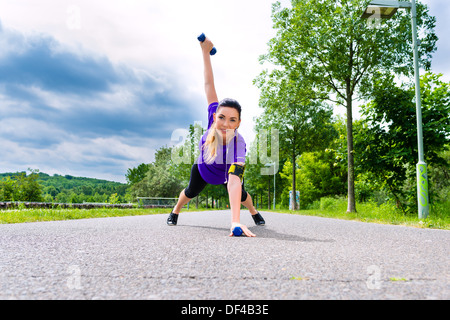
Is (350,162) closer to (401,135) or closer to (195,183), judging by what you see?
(401,135)

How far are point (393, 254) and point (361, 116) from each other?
9766mm

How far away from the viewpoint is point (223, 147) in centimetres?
473

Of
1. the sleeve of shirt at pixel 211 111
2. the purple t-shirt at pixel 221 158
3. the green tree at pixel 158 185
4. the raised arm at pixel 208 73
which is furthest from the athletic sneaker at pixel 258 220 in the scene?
the green tree at pixel 158 185

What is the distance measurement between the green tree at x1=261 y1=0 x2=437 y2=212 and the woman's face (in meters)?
9.79

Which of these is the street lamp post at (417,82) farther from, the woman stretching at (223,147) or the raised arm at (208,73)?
the raised arm at (208,73)

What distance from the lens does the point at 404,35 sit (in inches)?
550

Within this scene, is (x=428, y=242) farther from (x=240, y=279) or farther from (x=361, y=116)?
(x=361, y=116)

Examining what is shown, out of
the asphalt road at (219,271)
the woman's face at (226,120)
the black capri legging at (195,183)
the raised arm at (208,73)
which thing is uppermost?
the raised arm at (208,73)

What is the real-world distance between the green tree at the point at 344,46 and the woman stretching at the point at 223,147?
957 centimetres

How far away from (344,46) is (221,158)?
11.6 metres

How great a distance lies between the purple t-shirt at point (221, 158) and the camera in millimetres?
4598

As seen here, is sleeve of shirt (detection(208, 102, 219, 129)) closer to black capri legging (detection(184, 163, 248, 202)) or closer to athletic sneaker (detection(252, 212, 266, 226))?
black capri legging (detection(184, 163, 248, 202))

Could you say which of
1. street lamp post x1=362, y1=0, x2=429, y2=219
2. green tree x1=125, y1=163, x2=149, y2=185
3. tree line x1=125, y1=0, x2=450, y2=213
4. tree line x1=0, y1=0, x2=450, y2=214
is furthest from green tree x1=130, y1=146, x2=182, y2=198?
street lamp post x1=362, y1=0, x2=429, y2=219

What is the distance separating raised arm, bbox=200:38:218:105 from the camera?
5.10 metres
